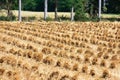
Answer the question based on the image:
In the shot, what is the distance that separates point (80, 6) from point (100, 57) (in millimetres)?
35861

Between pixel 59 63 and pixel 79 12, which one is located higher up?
pixel 79 12

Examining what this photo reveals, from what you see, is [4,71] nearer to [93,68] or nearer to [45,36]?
[93,68]

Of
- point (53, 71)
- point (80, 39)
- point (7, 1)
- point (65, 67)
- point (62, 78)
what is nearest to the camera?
point (62, 78)

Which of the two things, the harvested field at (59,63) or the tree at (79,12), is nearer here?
the harvested field at (59,63)

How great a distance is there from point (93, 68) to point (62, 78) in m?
2.43

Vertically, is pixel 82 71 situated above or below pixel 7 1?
below

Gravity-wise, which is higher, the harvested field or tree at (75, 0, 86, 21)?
tree at (75, 0, 86, 21)

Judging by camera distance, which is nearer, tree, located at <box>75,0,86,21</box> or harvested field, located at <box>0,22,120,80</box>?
harvested field, located at <box>0,22,120,80</box>

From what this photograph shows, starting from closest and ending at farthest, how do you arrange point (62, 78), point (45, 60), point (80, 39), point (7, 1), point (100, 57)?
point (62, 78)
point (45, 60)
point (100, 57)
point (80, 39)
point (7, 1)

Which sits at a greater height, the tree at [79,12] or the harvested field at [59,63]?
the tree at [79,12]

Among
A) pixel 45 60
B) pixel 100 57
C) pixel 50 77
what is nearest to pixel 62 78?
pixel 50 77

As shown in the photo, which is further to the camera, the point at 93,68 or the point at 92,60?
the point at 92,60

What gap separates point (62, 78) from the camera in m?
12.1

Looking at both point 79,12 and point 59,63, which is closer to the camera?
point 59,63
